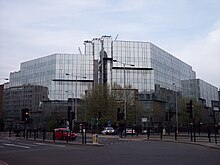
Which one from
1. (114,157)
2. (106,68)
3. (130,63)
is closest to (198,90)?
(130,63)

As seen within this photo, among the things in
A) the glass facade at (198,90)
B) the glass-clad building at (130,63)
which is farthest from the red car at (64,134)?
the glass facade at (198,90)

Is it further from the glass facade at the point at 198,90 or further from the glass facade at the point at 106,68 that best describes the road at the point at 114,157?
the glass facade at the point at 198,90

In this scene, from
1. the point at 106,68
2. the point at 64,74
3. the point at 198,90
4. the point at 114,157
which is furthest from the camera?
the point at 198,90

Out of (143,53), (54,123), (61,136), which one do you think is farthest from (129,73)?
(61,136)

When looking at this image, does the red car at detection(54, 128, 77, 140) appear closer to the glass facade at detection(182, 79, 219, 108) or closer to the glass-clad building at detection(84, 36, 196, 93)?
the glass-clad building at detection(84, 36, 196, 93)

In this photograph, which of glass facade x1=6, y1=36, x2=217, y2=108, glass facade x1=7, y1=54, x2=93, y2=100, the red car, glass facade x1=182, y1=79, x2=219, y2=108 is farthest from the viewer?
glass facade x1=182, y1=79, x2=219, y2=108

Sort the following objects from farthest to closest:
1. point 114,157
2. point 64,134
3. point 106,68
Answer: point 106,68 → point 64,134 → point 114,157

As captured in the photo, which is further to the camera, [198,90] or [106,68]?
[198,90]

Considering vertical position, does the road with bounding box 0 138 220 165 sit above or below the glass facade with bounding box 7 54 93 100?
below

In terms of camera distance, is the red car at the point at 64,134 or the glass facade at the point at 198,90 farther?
the glass facade at the point at 198,90

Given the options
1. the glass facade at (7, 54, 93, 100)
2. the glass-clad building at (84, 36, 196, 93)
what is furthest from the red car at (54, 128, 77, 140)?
the glass facade at (7, 54, 93, 100)

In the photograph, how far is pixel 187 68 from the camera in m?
140

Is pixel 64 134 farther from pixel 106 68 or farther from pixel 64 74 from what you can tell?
pixel 64 74

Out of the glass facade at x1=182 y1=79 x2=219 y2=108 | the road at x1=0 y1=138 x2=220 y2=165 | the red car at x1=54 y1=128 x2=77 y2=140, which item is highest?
the glass facade at x1=182 y1=79 x2=219 y2=108
